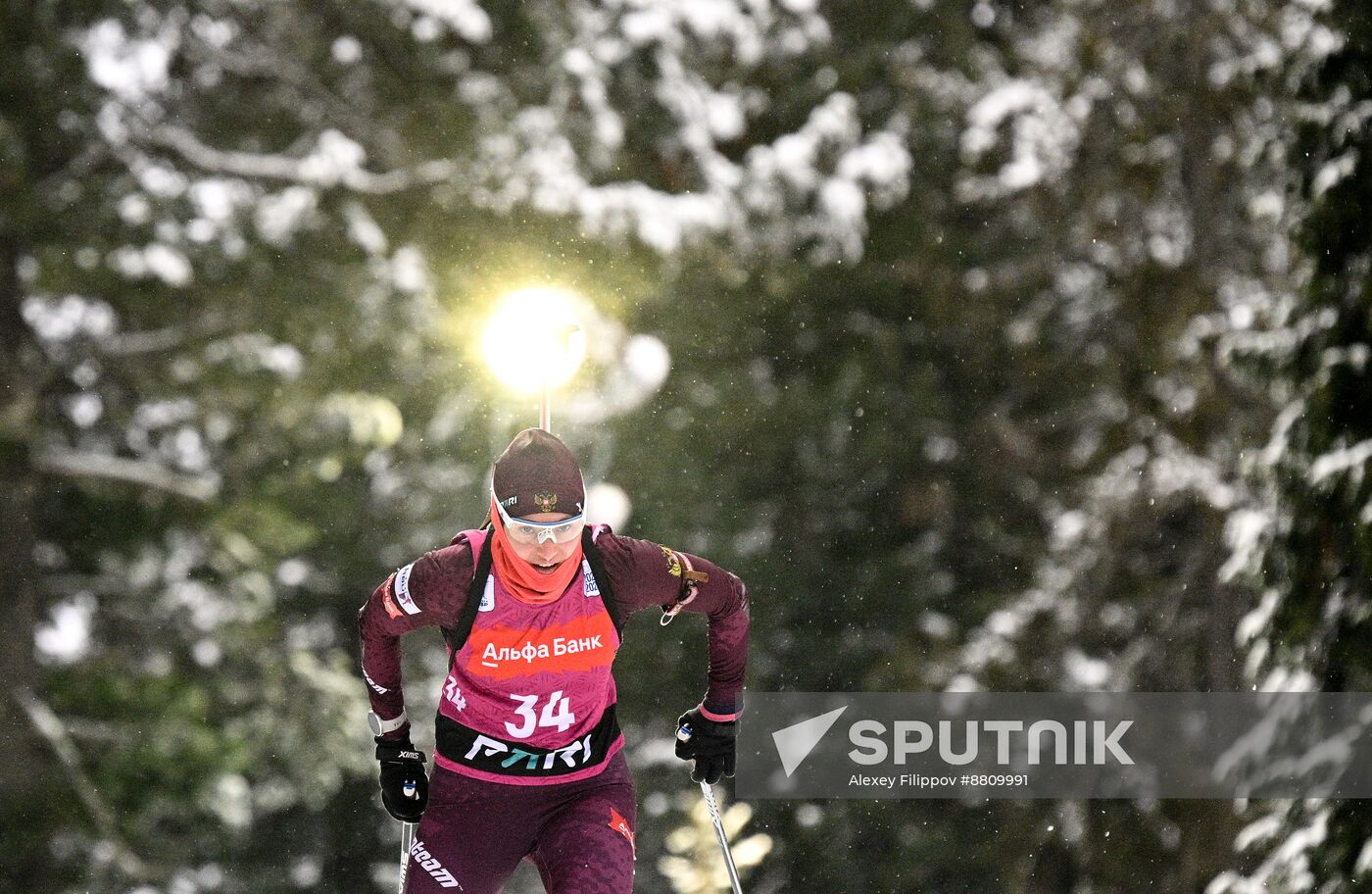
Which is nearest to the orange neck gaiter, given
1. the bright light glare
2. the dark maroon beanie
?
the dark maroon beanie

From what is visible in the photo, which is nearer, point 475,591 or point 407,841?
point 475,591

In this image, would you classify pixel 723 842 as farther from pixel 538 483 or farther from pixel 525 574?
pixel 538 483

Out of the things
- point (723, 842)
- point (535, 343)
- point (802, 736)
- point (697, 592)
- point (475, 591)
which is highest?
point (802, 736)

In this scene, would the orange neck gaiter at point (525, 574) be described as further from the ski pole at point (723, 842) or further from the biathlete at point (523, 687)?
the ski pole at point (723, 842)

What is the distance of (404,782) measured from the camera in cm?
425

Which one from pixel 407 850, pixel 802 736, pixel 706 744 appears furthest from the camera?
pixel 802 736

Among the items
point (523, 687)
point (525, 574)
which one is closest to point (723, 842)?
point (523, 687)

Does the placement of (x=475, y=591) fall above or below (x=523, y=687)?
above

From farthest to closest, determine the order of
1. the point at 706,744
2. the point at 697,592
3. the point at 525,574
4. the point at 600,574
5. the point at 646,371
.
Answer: the point at 646,371, the point at 706,744, the point at 697,592, the point at 600,574, the point at 525,574

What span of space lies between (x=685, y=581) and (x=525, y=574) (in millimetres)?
455

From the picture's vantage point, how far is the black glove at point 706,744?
4535mm

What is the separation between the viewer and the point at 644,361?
16.8 meters

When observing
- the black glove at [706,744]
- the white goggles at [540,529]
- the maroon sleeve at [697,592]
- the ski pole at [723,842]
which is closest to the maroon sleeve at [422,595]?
the white goggles at [540,529]

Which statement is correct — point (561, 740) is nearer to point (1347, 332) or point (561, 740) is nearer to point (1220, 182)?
point (1347, 332)
